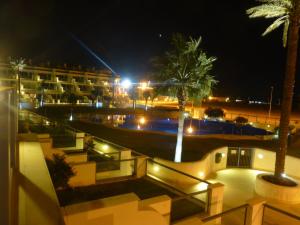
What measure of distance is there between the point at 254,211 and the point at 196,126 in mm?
28688

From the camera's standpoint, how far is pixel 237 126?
3456 cm

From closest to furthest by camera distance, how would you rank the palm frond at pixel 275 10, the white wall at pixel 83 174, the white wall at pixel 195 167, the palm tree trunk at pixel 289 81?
the white wall at pixel 83 174
the palm tree trunk at pixel 289 81
the palm frond at pixel 275 10
the white wall at pixel 195 167

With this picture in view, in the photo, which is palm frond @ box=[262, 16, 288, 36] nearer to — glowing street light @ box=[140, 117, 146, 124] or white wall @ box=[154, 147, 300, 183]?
white wall @ box=[154, 147, 300, 183]

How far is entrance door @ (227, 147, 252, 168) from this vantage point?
52.0ft

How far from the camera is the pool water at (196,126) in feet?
106

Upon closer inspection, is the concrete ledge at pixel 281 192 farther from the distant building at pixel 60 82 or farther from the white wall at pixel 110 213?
the distant building at pixel 60 82

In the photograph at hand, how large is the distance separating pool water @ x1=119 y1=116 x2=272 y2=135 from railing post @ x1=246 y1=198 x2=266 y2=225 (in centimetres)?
2362

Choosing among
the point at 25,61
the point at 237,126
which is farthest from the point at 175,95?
the point at 25,61

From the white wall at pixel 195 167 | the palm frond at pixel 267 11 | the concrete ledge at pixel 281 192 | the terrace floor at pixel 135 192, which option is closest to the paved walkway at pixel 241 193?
the concrete ledge at pixel 281 192

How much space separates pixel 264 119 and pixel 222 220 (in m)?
32.0

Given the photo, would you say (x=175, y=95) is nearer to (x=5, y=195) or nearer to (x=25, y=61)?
(x=5, y=195)

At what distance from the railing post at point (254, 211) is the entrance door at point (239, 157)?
822 centimetres

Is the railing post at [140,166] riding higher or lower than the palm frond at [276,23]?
lower

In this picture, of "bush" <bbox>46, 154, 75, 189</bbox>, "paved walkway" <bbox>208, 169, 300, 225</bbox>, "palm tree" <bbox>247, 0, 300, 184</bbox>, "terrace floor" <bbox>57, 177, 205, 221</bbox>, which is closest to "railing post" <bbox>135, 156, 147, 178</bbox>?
"terrace floor" <bbox>57, 177, 205, 221</bbox>
